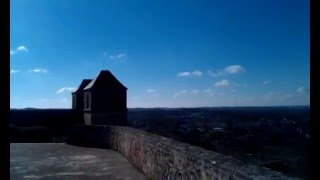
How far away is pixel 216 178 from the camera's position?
4992 millimetres

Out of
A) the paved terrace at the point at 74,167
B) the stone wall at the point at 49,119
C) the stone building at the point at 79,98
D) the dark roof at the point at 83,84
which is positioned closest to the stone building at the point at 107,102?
the stone wall at the point at 49,119

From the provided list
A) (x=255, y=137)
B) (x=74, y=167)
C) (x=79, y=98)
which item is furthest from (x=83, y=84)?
(x=74, y=167)

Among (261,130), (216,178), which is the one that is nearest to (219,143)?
(261,130)

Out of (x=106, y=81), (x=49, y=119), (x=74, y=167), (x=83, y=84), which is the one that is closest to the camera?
(x=74, y=167)

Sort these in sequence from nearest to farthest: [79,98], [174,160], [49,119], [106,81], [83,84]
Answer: [174,160], [106,81], [49,119], [79,98], [83,84]

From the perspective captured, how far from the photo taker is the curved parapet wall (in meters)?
4.53

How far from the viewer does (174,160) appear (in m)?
7.32

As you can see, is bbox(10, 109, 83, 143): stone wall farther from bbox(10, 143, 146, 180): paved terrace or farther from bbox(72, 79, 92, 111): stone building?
bbox(10, 143, 146, 180): paved terrace

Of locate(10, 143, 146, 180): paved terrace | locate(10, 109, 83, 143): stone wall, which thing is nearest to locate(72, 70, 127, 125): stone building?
locate(10, 109, 83, 143): stone wall

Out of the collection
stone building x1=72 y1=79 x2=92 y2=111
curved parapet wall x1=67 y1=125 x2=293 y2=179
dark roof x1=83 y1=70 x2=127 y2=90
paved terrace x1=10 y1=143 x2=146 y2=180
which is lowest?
paved terrace x1=10 y1=143 x2=146 y2=180

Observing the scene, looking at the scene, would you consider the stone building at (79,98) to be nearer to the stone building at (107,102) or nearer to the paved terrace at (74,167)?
the stone building at (107,102)

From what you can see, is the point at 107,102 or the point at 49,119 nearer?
the point at 107,102

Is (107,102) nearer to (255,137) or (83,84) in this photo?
(83,84)
